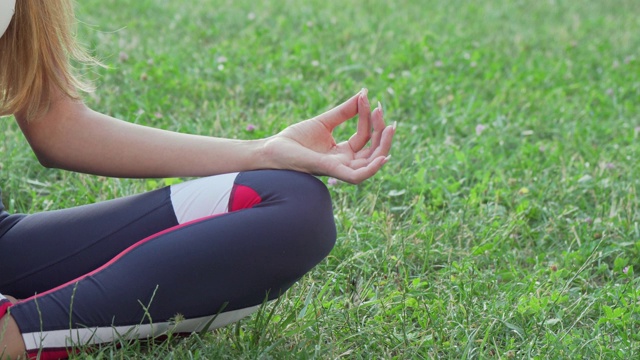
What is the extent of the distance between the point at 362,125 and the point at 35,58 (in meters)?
0.65

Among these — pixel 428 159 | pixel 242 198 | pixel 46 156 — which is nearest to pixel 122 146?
pixel 46 156

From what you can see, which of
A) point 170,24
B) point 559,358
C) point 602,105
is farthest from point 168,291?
point 170,24

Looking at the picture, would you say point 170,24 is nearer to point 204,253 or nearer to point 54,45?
point 54,45

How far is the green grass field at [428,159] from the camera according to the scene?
199cm

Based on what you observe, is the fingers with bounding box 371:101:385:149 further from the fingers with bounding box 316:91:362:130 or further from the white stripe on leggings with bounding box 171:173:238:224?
the white stripe on leggings with bounding box 171:173:238:224

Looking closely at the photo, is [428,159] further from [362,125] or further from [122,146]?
[122,146]

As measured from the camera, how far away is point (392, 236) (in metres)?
2.45

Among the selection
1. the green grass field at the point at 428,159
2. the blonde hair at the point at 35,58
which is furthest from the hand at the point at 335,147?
the blonde hair at the point at 35,58

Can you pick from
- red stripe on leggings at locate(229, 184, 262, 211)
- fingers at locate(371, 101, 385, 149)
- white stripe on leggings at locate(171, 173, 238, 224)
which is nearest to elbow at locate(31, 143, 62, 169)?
white stripe on leggings at locate(171, 173, 238, 224)

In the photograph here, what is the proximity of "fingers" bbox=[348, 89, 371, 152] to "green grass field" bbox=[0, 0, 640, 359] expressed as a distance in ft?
1.24

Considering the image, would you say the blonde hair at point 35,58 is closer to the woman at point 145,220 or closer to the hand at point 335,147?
the woman at point 145,220

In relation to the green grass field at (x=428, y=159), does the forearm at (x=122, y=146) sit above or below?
above

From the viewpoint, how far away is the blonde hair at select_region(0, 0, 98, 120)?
1797mm

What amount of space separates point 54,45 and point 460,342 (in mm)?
1018
